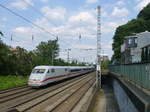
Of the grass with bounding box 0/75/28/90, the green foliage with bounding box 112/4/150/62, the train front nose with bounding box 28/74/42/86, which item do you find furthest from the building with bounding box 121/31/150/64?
the train front nose with bounding box 28/74/42/86

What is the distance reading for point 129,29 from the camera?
201 ft

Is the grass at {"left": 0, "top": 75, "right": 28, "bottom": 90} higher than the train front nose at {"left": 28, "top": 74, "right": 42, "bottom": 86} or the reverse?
the reverse

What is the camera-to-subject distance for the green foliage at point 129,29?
60562mm

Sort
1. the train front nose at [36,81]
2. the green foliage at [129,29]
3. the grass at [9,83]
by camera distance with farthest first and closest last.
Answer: the green foliage at [129,29] < the grass at [9,83] < the train front nose at [36,81]

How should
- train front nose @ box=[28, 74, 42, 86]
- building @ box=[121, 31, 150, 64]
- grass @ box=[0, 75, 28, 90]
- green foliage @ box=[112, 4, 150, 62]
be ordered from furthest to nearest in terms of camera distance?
green foliage @ box=[112, 4, 150, 62], building @ box=[121, 31, 150, 64], grass @ box=[0, 75, 28, 90], train front nose @ box=[28, 74, 42, 86]

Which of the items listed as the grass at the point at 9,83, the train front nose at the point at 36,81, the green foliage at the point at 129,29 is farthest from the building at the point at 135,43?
the train front nose at the point at 36,81

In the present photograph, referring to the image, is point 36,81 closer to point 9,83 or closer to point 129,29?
point 9,83

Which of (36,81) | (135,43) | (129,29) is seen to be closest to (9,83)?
(36,81)

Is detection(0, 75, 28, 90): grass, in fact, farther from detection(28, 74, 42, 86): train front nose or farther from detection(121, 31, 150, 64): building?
detection(121, 31, 150, 64): building

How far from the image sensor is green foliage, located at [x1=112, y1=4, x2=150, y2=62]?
60562 millimetres

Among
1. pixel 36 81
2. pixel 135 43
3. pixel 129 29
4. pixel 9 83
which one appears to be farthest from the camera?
pixel 129 29

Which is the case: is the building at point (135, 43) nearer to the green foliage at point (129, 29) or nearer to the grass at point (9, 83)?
the green foliage at point (129, 29)

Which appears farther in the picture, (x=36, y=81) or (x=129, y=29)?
(x=129, y=29)

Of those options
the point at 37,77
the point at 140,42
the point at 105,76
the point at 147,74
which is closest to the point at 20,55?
the point at 105,76
